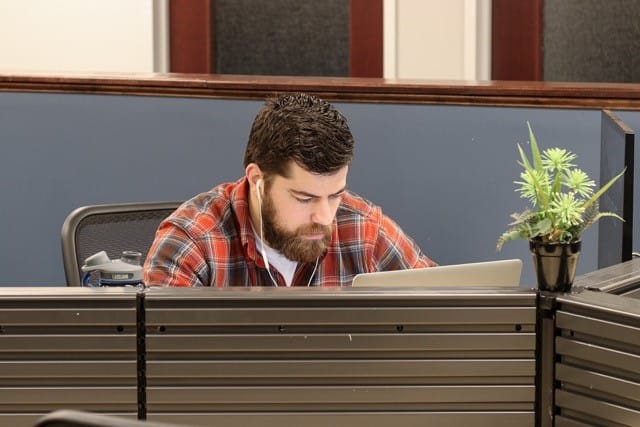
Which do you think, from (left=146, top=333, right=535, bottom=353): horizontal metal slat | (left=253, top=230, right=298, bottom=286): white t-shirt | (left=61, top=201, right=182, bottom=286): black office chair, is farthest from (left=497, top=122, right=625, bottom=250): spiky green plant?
(left=61, top=201, right=182, bottom=286): black office chair

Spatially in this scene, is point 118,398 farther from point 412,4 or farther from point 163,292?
point 412,4

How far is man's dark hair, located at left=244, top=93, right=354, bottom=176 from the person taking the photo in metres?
1.90

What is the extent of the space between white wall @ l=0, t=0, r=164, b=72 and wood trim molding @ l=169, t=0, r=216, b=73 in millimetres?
95

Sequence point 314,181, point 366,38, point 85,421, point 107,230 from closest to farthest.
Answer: point 85,421 → point 314,181 → point 107,230 → point 366,38

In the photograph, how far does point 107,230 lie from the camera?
2307 mm

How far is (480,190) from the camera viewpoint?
283 cm

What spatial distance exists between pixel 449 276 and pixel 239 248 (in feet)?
1.96

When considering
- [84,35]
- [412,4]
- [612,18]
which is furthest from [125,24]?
[612,18]

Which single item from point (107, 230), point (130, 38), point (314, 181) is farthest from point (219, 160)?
point (130, 38)

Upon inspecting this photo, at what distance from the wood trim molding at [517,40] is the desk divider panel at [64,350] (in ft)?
9.62

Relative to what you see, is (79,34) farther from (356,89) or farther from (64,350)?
(64,350)

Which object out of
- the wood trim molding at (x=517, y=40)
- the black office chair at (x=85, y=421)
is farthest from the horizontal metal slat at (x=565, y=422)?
the wood trim molding at (x=517, y=40)

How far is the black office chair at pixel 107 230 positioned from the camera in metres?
2.21

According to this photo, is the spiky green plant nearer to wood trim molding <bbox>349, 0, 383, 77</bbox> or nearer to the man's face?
the man's face
